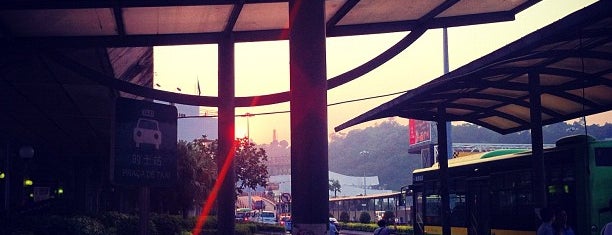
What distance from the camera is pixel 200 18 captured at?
1466cm

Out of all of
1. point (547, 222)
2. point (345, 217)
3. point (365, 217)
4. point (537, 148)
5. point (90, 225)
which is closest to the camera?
point (547, 222)

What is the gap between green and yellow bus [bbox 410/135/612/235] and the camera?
1756cm

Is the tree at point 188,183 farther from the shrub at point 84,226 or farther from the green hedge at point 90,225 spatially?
the shrub at point 84,226

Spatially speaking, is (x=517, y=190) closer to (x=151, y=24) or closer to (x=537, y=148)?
(x=537, y=148)

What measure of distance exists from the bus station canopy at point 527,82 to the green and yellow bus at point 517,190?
144cm

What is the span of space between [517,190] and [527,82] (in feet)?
10.1

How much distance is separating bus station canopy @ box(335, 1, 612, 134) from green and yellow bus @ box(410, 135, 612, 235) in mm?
1443

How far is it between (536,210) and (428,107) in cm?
578

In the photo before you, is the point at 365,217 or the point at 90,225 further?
the point at 365,217

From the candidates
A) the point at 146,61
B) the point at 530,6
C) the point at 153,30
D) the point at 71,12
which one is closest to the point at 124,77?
the point at 146,61

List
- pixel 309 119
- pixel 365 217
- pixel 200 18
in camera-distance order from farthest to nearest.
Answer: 1. pixel 365 217
2. pixel 200 18
3. pixel 309 119

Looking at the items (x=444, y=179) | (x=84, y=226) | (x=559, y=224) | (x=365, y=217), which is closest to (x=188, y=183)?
(x=444, y=179)

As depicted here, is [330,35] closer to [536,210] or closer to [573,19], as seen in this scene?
[573,19]

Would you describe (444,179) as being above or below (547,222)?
above
